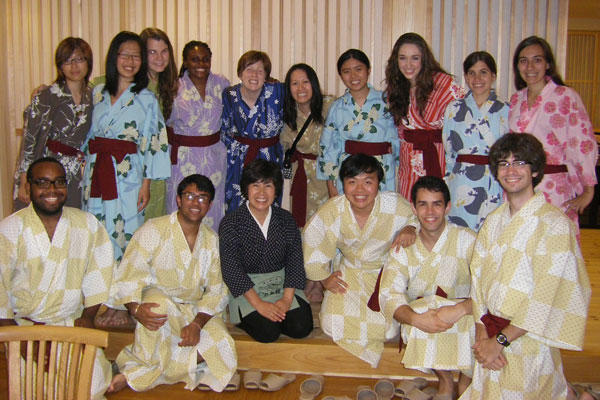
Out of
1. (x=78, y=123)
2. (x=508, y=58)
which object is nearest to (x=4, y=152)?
(x=78, y=123)

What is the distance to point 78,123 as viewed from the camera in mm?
3281

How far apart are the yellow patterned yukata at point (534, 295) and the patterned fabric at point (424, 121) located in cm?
108

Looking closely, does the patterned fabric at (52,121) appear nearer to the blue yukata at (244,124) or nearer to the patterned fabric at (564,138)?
the blue yukata at (244,124)

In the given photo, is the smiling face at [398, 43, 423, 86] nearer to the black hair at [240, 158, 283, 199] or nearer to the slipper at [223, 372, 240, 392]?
the black hair at [240, 158, 283, 199]

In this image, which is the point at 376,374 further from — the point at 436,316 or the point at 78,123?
the point at 78,123

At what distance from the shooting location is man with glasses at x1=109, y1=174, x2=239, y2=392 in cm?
282

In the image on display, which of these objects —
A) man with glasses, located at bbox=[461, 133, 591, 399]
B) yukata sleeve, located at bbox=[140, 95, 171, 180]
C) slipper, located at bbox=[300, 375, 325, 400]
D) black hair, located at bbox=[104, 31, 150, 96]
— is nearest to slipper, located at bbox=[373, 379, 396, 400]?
slipper, located at bbox=[300, 375, 325, 400]

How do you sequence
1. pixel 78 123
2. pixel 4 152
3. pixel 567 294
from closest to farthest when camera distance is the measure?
1. pixel 567 294
2. pixel 78 123
3. pixel 4 152

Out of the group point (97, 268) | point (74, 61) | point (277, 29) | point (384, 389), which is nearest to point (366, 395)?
point (384, 389)

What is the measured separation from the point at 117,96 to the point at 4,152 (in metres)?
2.04

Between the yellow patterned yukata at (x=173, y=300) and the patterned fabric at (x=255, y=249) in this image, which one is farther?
the patterned fabric at (x=255, y=249)

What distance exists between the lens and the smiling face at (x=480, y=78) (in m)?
3.17

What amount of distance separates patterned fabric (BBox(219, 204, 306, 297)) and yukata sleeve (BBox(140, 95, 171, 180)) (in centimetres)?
59

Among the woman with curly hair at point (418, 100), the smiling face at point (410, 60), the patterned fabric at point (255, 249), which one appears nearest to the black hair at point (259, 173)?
the patterned fabric at point (255, 249)
